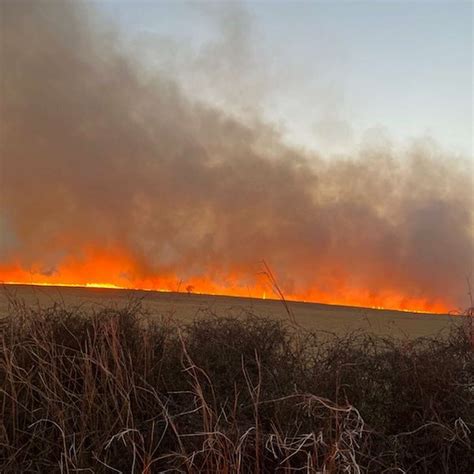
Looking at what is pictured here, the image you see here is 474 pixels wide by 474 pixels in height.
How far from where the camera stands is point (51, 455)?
4.69 metres

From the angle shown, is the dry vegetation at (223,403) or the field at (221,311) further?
the field at (221,311)

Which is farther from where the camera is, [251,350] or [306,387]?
[251,350]

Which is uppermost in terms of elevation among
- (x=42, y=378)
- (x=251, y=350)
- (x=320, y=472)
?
(x=251, y=350)

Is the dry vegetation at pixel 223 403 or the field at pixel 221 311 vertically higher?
the field at pixel 221 311

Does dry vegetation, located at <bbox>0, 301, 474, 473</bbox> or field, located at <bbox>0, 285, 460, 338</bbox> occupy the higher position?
field, located at <bbox>0, 285, 460, 338</bbox>

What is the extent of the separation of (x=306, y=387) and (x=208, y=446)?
1467 millimetres

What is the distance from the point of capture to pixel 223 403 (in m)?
5.11

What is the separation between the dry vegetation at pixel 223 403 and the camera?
14.1 feet

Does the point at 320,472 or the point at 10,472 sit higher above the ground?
the point at 320,472

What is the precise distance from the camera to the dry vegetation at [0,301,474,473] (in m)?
4.29

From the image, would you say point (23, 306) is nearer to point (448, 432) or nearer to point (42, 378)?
point (42, 378)

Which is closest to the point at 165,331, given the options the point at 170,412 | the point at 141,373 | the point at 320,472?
the point at 141,373

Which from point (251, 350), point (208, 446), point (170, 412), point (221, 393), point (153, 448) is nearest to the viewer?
point (208, 446)

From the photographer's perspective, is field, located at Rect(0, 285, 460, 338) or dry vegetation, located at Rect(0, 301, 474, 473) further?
field, located at Rect(0, 285, 460, 338)
